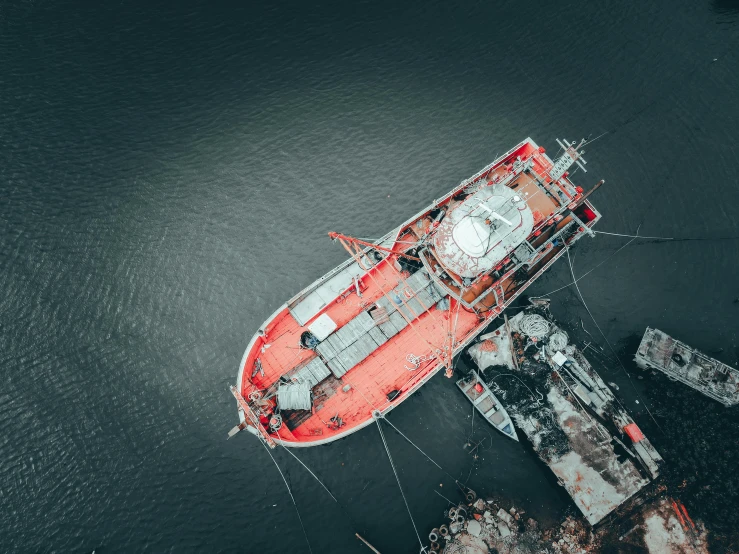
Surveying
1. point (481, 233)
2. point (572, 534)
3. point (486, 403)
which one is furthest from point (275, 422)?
point (572, 534)

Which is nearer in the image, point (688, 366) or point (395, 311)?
point (395, 311)

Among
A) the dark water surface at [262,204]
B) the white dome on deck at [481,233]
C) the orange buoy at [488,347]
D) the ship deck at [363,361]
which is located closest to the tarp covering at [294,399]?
the ship deck at [363,361]

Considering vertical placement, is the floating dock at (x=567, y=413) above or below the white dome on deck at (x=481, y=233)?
below

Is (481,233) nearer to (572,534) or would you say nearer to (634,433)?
(634,433)

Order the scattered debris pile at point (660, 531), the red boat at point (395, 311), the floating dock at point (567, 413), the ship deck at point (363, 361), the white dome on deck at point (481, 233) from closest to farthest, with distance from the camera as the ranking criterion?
the white dome on deck at point (481, 233), the red boat at point (395, 311), the ship deck at point (363, 361), the scattered debris pile at point (660, 531), the floating dock at point (567, 413)

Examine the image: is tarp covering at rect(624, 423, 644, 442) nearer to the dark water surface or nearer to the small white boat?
the dark water surface

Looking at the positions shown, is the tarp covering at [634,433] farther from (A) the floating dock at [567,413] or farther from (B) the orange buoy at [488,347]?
(B) the orange buoy at [488,347]

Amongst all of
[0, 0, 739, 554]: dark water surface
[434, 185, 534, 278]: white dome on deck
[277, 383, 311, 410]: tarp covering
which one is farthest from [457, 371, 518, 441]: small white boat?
[277, 383, 311, 410]: tarp covering
